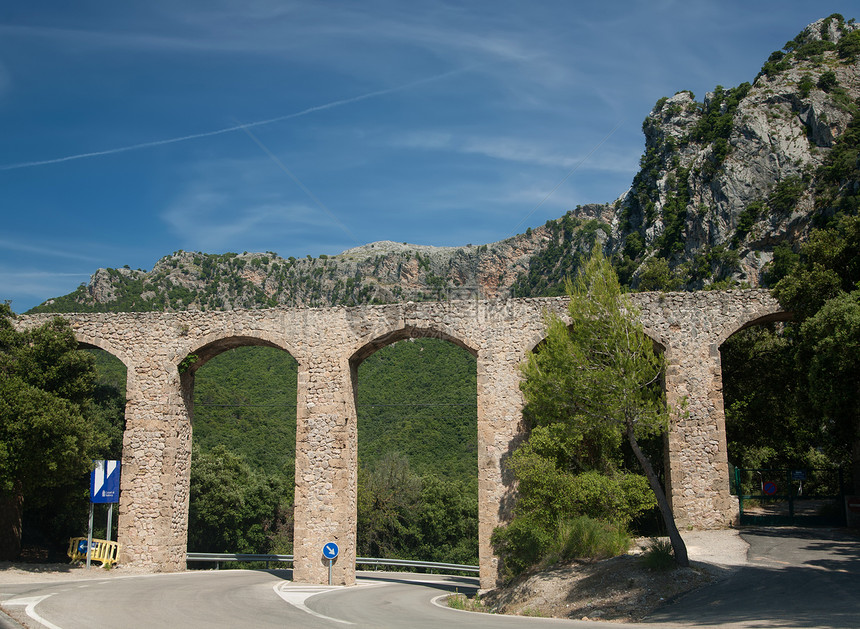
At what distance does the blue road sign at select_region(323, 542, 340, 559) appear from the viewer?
47.1 feet

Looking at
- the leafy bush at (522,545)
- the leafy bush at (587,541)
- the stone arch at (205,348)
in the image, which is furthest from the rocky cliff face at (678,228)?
the leafy bush at (587,541)

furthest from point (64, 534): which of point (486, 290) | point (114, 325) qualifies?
point (486, 290)

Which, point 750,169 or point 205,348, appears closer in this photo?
point 205,348

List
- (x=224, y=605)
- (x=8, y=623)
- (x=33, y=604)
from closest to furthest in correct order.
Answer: (x=8, y=623), (x=33, y=604), (x=224, y=605)

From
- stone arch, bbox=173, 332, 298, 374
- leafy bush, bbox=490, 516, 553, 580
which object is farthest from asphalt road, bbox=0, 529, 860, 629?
stone arch, bbox=173, 332, 298, 374

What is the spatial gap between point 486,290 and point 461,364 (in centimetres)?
3028

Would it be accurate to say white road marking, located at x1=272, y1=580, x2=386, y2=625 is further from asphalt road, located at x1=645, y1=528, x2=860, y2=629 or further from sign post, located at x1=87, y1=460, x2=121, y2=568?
sign post, located at x1=87, y1=460, x2=121, y2=568

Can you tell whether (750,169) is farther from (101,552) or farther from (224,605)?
(224,605)

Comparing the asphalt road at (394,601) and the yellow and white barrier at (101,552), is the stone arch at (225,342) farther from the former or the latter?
the asphalt road at (394,601)

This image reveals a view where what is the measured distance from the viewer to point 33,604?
910 cm

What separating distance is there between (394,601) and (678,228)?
3833 cm

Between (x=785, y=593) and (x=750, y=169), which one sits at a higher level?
(x=750, y=169)

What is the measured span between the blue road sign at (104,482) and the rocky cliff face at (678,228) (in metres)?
17.5

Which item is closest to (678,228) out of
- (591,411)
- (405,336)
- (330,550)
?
(405,336)
